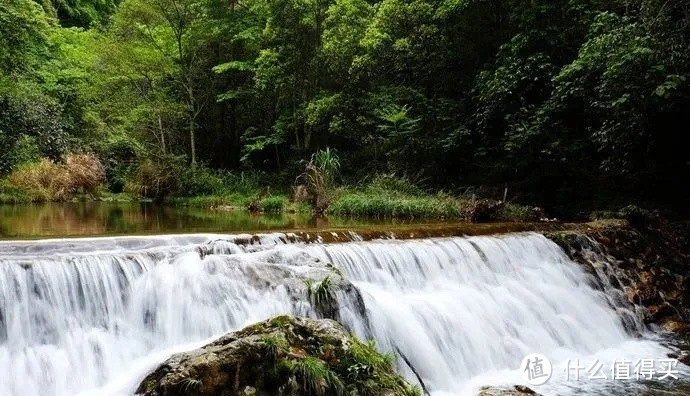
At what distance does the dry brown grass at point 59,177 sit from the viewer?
16.7m

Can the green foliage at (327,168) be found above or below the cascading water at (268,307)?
above

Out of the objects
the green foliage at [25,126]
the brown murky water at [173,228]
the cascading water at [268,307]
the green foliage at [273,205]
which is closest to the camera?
the cascading water at [268,307]

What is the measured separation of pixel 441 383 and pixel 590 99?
827 centimetres

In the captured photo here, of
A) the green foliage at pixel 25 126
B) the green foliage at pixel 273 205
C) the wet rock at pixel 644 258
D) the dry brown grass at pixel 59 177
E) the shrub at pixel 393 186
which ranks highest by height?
the green foliage at pixel 25 126

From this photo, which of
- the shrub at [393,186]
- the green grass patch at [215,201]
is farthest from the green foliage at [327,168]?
the green grass patch at [215,201]

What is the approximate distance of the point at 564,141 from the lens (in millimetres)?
12367

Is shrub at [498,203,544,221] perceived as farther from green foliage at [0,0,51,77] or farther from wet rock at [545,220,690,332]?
green foliage at [0,0,51,77]

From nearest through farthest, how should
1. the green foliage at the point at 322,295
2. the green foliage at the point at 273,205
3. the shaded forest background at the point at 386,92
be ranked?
1. the green foliage at the point at 322,295
2. the shaded forest background at the point at 386,92
3. the green foliage at the point at 273,205

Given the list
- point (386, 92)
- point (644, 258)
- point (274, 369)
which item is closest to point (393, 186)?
point (386, 92)

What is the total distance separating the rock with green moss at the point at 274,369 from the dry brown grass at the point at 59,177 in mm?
15656

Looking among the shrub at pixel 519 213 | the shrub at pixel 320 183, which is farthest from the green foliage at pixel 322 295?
the shrub at pixel 320 183

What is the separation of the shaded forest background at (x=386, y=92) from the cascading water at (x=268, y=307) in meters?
4.35

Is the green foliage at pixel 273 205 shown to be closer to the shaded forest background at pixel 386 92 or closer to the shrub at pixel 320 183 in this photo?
the shrub at pixel 320 183

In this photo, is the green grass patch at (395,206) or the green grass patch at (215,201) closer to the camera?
the green grass patch at (395,206)
